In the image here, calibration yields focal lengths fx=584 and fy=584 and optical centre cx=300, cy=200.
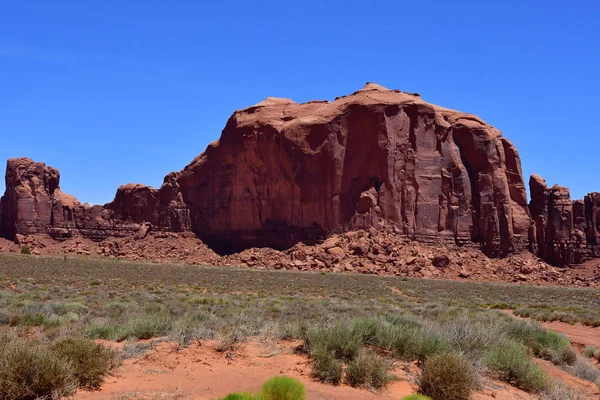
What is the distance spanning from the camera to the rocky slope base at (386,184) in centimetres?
5475

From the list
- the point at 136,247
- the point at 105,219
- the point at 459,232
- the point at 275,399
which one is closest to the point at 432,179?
the point at 459,232

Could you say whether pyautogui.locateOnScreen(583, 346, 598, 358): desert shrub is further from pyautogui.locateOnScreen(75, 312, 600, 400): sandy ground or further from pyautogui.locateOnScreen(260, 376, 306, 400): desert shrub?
pyautogui.locateOnScreen(260, 376, 306, 400): desert shrub

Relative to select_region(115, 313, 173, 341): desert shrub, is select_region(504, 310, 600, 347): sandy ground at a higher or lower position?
lower

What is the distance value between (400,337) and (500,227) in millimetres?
49638

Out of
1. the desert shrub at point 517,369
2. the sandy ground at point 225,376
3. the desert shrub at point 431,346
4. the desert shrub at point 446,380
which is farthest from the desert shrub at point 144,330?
the desert shrub at point 517,369

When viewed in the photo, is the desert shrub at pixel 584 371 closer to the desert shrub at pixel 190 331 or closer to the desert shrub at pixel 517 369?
the desert shrub at pixel 517 369

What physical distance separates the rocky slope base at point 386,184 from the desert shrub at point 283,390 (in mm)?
44072

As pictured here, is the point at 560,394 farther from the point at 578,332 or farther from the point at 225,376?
the point at 578,332

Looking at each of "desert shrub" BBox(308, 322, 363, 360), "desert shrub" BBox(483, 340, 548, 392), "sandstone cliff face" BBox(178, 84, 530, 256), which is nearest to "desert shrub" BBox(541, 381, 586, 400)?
"desert shrub" BBox(483, 340, 548, 392)

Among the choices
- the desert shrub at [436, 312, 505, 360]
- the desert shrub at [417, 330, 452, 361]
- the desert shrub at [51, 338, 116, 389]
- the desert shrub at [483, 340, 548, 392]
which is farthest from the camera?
the desert shrub at [436, 312, 505, 360]

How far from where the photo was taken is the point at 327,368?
26.1ft

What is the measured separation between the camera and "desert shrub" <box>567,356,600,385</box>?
10.5 m

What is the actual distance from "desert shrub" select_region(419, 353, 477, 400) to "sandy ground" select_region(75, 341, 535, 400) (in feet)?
0.87

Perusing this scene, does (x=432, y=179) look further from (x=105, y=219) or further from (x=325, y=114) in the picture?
(x=105, y=219)
